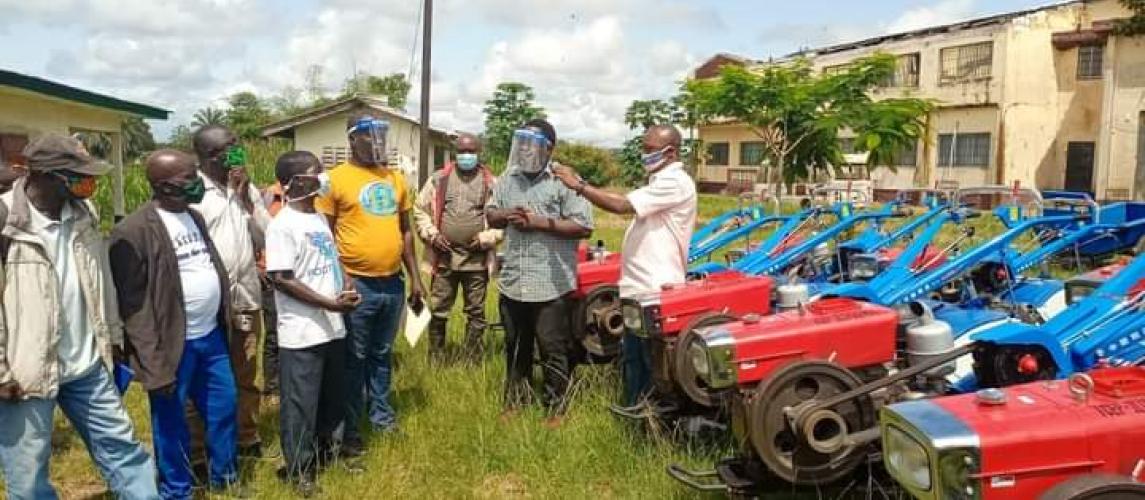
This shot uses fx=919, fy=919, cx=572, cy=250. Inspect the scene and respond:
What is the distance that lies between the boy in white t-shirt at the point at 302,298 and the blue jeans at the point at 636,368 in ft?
4.67

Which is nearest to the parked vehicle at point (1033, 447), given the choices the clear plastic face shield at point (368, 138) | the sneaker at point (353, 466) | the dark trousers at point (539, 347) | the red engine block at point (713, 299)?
the red engine block at point (713, 299)

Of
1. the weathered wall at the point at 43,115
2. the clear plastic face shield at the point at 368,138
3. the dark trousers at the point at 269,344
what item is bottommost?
the dark trousers at the point at 269,344

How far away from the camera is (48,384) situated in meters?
3.09

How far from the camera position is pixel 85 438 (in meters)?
3.40

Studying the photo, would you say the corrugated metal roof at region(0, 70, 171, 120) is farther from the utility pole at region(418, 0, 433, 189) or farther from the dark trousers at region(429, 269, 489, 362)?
the dark trousers at region(429, 269, 489, 362)

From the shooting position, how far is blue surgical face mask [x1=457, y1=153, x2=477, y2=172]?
6.05 m

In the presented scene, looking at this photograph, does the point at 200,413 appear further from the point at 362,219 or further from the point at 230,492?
the point at 362,219

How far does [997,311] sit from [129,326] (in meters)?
3.95

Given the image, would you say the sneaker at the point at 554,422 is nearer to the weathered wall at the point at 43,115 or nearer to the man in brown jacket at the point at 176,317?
the man in brown jacket at the point at 176,317

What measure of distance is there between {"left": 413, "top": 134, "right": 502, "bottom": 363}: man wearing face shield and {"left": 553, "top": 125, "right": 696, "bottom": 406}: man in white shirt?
5.35 feet

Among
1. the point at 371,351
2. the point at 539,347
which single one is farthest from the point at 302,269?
the point at 539,347

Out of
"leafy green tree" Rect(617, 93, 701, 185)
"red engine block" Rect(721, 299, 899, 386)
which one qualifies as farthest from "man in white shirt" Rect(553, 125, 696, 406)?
"leafy green tree" Rect(617, 93, 701, 185)

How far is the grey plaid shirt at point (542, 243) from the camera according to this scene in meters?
4.82

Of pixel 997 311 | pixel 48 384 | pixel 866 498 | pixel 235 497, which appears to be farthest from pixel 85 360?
pixel 997 311
